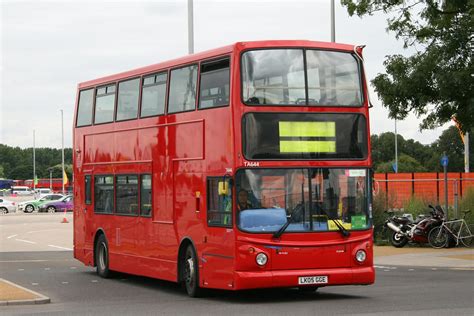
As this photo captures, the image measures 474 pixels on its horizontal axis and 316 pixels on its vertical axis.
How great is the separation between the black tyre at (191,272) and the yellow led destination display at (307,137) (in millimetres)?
2601

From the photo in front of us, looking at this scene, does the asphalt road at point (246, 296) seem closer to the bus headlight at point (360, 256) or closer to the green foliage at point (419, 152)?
the bus headlight at point (360, 256)

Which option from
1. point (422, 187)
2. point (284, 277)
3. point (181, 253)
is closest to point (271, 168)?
point (284, 277)

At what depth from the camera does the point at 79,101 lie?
A: 24234 mm

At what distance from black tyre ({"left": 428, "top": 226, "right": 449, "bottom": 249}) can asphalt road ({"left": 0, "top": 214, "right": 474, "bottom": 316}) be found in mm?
5476

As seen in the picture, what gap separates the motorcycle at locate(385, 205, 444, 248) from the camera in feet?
100

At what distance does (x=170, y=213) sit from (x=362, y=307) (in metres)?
4.66

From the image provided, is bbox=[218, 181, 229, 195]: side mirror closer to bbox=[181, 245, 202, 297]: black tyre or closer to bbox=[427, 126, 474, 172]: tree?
bbox=[181, 245, 202, 297]: black tyre

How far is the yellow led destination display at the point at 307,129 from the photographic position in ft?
54.8

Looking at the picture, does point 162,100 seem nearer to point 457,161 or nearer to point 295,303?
point 295,303

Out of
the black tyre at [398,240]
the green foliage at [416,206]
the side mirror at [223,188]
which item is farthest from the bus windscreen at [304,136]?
the green foliage at [416,206]

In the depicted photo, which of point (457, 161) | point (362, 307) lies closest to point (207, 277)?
point (362, 307)

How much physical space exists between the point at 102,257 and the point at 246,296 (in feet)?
18.9

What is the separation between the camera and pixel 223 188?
16.9 metres

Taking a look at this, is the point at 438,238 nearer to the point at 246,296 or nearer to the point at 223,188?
the point at 246,296
